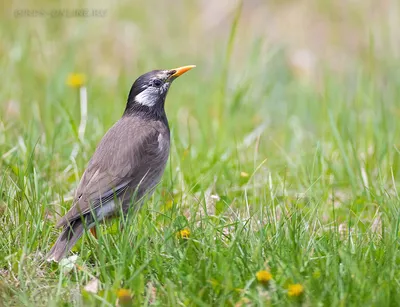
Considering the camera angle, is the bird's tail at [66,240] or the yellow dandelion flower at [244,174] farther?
the yellow dandelion flower at [244,174]

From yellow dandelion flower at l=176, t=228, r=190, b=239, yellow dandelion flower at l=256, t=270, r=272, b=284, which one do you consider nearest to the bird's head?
yellow dandelion flower at l=176, t=228, r=190, b=239

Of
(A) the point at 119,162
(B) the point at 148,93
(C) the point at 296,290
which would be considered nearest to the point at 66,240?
(A) the point at 119,162

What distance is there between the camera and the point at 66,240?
13.5 ft

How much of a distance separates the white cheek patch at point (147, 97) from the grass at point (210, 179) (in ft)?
1.26

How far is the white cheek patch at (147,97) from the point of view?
17.8ft

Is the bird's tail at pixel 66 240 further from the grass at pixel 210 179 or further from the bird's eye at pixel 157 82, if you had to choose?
the bird's eye at pixel 157 82

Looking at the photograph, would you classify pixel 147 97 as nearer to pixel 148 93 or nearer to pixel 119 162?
pixel 148 93

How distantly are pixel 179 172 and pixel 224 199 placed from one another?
1.84 feet

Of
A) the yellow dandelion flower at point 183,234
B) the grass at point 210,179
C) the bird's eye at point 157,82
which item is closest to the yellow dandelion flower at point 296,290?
the grass at point 210,179

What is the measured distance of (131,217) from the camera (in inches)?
163

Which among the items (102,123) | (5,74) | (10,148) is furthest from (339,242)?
(5,74)

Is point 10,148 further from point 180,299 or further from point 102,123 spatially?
point 180,299

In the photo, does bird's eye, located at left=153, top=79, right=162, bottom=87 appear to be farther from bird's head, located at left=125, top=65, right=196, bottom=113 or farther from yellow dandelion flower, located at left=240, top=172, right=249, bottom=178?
yellow dandelion flower, located at left=240, top=172, right=249, bottom=178

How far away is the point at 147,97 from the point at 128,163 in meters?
0.68
